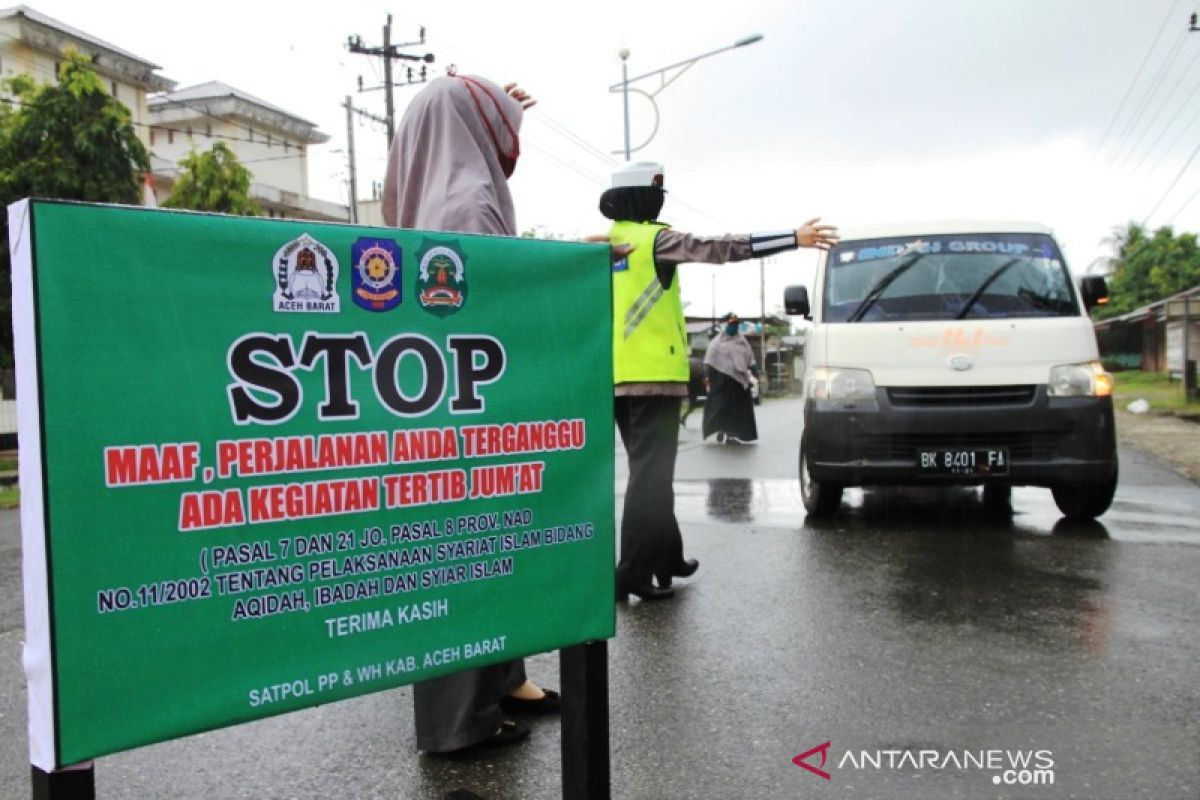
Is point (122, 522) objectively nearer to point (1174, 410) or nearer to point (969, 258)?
point (969, 258)

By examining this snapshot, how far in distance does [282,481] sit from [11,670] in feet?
9.13

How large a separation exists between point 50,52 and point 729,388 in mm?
29040

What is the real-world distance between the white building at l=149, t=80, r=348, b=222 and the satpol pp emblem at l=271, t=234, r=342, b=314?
46.9 m

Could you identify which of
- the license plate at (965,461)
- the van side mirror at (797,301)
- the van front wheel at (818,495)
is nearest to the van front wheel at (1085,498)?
the license plate at (965,461)

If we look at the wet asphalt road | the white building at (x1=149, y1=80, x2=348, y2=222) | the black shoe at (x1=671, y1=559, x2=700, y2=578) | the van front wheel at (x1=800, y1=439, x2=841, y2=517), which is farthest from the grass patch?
the white building at (x1=149, y1=80, x2=348, y2=222)

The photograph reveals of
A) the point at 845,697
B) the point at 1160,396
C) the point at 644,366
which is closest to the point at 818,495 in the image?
the point at 644,366

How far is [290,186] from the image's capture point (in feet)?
178

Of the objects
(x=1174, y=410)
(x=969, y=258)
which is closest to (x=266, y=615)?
(x=969, y=258)

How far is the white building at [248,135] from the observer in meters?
48.2

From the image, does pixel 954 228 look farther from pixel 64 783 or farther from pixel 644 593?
pixel 64 783

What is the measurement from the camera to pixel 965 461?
6023 mm

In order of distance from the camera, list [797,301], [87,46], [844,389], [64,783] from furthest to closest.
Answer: [87,46], [797,301], [844,389], [64,783]

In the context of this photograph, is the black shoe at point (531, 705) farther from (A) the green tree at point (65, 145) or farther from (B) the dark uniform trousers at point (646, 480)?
(A) the green tree at point (65, 145)

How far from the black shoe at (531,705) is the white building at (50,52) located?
29778 mm
